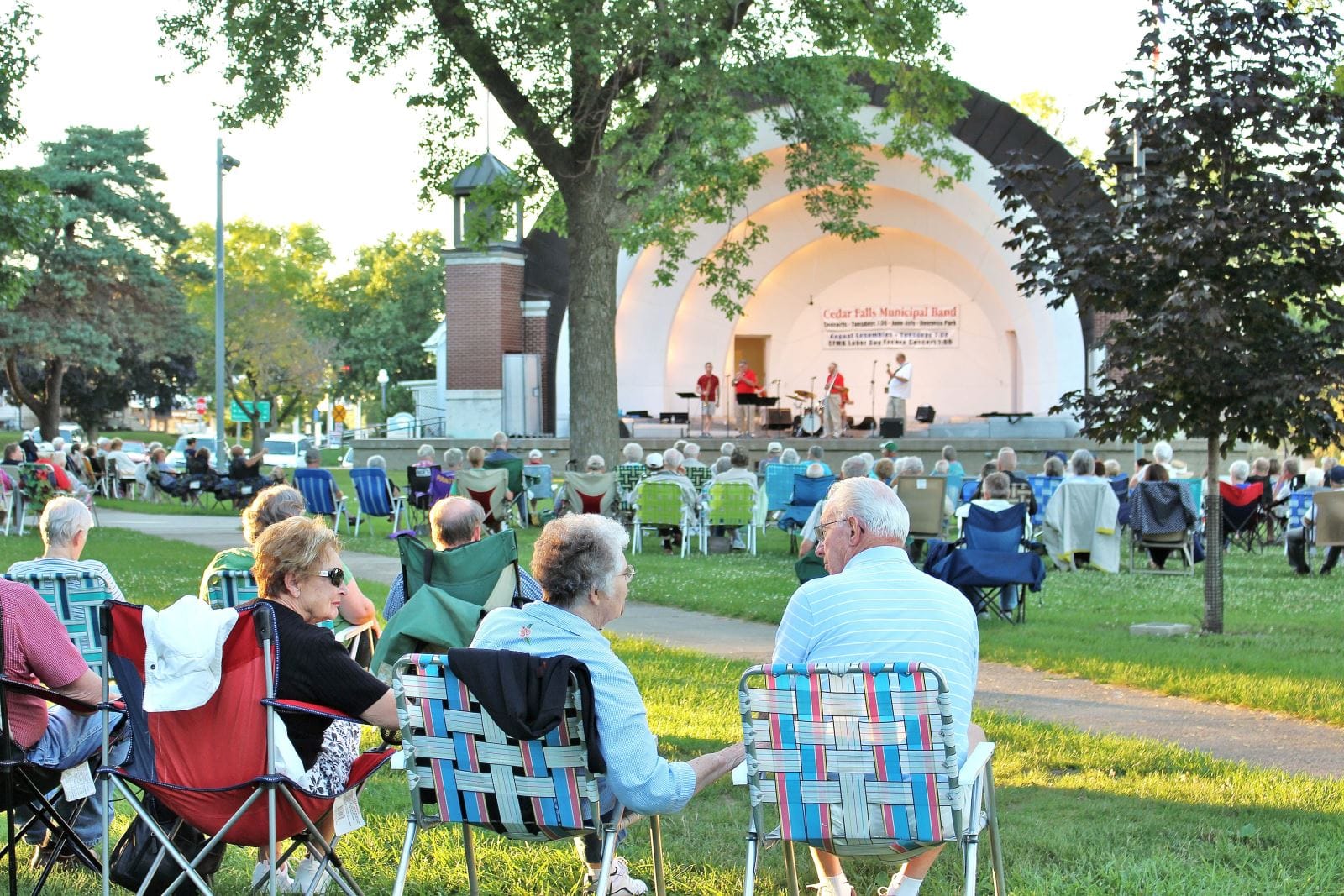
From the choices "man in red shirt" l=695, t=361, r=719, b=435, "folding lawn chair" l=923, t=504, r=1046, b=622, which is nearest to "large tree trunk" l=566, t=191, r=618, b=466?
"folding lawn chair" l=923, t=504, r=1046, b=622

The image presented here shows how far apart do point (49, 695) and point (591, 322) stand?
1403cm

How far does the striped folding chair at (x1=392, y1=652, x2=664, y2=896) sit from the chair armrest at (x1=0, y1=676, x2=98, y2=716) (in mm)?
1232

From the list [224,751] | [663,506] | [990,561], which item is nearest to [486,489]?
[663,506]

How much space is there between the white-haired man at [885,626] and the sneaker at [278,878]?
1.71 meters

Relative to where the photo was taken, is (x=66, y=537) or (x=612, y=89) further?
(x=612, y=89)

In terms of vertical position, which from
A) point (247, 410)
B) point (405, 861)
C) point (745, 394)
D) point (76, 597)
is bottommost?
point (405, 861)

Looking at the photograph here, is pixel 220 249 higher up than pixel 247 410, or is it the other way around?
pixel 220 249

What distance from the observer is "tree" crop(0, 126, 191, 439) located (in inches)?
1598

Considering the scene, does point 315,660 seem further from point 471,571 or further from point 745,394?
point 745,394

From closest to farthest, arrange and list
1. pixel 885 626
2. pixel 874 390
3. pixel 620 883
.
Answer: pixel 885 626 → pixel 620 883 → pixel 874 390

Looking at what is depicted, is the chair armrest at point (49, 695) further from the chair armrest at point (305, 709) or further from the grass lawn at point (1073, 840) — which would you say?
the chair armrest at point (305, 709)

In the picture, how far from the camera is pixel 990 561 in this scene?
33.3ft

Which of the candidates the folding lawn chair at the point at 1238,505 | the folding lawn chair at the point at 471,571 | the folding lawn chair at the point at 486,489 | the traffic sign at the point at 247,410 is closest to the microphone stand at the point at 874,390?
the folding lawn chair at the point at 1238,505

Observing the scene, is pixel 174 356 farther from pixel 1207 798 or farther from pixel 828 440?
pixel 1207 798
